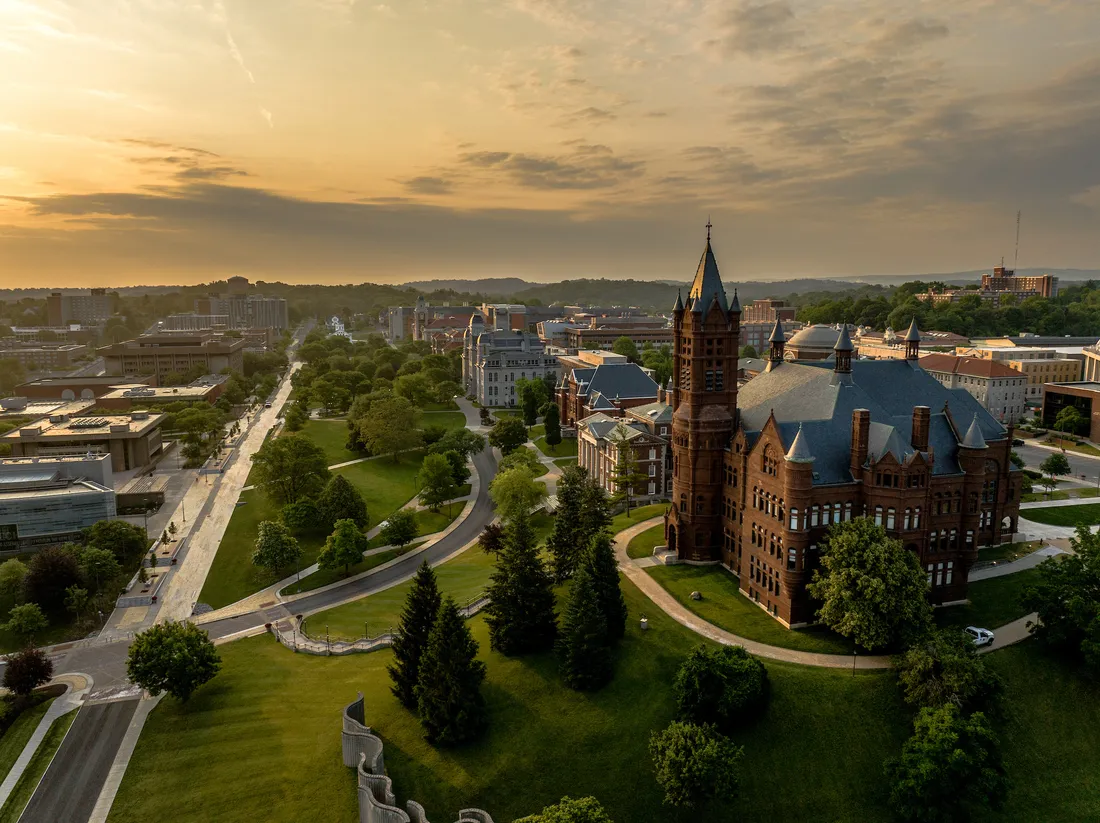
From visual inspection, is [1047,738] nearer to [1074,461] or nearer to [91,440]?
[1074,461]

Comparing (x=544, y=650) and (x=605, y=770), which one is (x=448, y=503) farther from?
(x=605, y=770)

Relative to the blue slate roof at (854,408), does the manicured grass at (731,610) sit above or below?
below

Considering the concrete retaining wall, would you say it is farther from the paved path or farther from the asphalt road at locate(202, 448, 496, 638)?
the asphalt road at locate(202, 448, 496, 638)

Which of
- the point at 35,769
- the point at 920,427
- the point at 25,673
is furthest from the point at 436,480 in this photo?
the point at 920,427

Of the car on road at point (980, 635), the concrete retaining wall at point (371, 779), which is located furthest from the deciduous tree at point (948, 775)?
the concrete retaining wall at point (371, 779)

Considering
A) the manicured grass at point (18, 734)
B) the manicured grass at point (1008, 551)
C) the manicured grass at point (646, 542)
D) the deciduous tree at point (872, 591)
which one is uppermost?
the deciduous tree at point (872, 591)

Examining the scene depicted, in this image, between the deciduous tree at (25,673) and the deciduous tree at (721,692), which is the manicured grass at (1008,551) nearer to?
the deciduous tree at (721,692)
